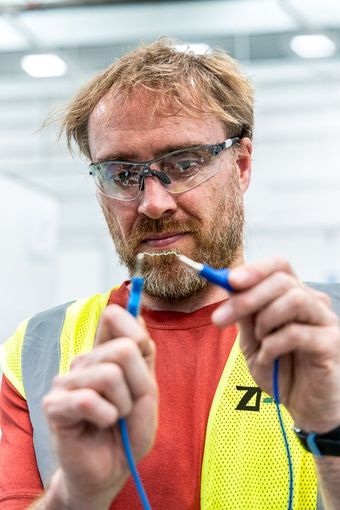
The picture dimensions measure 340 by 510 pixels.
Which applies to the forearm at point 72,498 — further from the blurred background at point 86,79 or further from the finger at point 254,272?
the blurred background at point 86,79

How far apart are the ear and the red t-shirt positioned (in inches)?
13.6

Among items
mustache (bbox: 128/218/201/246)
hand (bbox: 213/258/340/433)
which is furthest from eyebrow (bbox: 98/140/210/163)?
hand (bbox: 213/258/340/433)

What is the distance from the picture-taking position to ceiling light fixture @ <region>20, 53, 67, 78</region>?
6.11 meters

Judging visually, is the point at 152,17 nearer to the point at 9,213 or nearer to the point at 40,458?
the point at 9,213

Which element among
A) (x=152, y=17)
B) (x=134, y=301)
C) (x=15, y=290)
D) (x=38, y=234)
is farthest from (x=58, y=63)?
(x=134, y=301)

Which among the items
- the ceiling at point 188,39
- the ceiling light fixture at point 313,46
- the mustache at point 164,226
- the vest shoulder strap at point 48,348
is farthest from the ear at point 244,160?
the ceiling light fixture at point 313,46

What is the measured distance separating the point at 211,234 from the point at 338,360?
0.67 m

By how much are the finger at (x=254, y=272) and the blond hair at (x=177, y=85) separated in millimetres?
750

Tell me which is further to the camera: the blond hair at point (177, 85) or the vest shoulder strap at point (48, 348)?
the blond hair at point (177, 85)

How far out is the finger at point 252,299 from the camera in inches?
38.4

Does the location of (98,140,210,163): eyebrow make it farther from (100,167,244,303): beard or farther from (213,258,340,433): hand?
(213,258,340,433): hand

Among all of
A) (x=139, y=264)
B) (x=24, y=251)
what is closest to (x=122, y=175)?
(x=139, y=264)

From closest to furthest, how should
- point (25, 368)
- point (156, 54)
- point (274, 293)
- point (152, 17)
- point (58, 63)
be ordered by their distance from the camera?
point (274, 293) → point (25, 368) → point (156, 54) → point (152, 17) → point (58, 63)

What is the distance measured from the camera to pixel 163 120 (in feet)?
5.43
